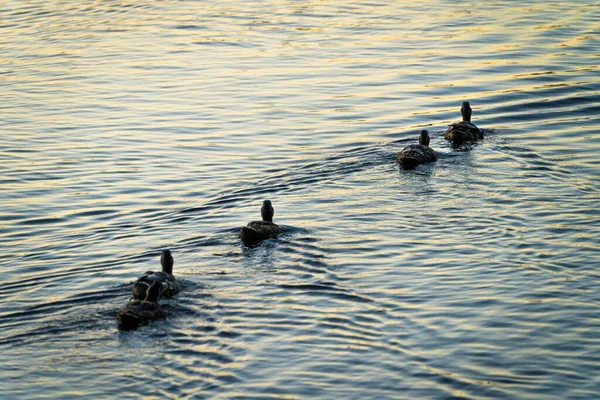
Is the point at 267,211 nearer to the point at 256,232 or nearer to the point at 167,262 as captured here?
the point at 256,232

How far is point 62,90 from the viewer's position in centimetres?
3083

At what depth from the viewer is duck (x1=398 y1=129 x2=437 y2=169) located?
21.9m

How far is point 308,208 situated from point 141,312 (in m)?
5.94

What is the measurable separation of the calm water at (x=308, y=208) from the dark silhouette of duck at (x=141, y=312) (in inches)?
6.8

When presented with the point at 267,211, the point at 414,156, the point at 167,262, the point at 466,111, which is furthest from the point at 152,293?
the point at 466,111

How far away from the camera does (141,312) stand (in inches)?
589

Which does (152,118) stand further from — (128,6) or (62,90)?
(128,6)

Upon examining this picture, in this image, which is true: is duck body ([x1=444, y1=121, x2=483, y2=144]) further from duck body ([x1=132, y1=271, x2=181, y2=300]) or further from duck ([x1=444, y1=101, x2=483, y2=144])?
duck body ([x1=132, y1=271, x2=181, y2=300])

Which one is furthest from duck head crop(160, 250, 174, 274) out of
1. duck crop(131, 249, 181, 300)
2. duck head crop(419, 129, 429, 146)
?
duck head crop(419, 129, 429, 146)

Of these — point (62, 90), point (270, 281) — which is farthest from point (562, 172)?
point (62, 90)

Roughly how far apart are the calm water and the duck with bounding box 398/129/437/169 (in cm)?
32

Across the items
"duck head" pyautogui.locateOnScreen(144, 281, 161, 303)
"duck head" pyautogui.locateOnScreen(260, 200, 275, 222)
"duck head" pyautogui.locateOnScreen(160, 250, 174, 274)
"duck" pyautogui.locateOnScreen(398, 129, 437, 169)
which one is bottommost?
"duck head" pyautogui.locateOnScreen(144, 281, 161, 303)

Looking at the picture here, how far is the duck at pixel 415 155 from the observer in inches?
863

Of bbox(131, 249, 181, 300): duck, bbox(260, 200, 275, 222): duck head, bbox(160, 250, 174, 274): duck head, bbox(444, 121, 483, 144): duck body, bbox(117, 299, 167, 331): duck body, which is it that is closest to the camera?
bbox(117, 299, 167, 331): duck body
